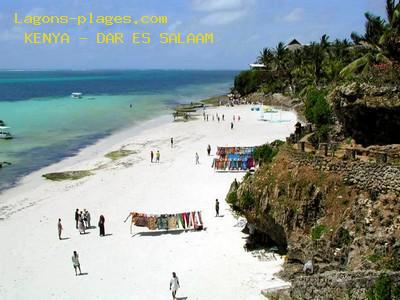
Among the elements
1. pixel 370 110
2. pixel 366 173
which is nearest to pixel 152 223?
pixel 366 173

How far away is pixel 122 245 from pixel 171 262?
10.8ft

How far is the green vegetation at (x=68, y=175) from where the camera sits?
36469 millimetres

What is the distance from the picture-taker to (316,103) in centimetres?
2653

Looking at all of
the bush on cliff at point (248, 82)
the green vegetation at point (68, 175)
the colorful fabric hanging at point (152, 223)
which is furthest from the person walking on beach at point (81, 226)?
the bush on cliff at point (248, 82)

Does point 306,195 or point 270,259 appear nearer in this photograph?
point 306,195

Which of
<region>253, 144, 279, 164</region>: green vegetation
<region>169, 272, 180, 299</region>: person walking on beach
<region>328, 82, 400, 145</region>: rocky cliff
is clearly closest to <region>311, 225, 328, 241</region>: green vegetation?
<region>169, 272, 180, 299</region>: person walking on beach

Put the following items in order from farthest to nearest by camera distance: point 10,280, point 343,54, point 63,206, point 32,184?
point 343,54 < point 32,184 < point 63,206 < point 10,280

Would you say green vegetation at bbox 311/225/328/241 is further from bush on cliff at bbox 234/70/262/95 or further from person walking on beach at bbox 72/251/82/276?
bush on cliff at bbox 234/70/262/95

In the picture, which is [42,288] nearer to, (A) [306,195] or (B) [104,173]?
(A) [306,195]

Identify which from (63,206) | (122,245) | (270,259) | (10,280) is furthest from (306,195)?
(63,206)

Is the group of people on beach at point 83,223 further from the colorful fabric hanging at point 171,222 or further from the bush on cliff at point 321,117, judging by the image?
the bush on cliff at point 321,117

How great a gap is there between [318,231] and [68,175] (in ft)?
80.3

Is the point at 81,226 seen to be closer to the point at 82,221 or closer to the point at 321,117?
the point at 82,221

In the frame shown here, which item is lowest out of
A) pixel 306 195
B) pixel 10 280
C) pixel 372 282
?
pixel 10 280
